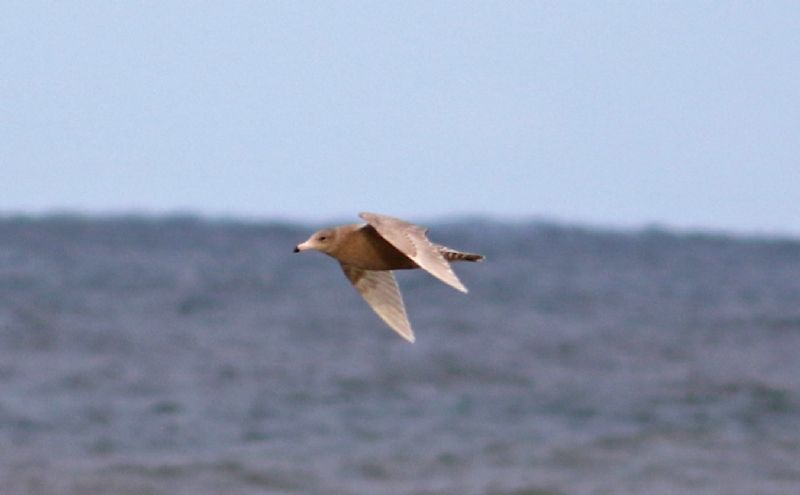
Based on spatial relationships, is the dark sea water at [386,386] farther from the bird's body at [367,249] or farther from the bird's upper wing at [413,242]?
the bird's upper wing at [413,242]

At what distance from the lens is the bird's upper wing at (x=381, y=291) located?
27.3 feet

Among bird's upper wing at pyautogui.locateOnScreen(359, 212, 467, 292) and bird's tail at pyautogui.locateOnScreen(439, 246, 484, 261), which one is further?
bird's tail at pyautogui.locateOnScreen(439, 246, 484, 261)

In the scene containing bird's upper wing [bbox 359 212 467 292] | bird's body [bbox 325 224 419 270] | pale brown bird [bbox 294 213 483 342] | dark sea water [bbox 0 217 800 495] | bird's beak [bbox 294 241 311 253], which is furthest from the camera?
dark sea water [bbox 0 217 800 495]

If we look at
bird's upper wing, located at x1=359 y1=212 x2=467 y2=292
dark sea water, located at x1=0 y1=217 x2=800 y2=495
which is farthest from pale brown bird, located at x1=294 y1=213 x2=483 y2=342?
dark sea water, located at x1=0 y1=217 x2=800 y2=495

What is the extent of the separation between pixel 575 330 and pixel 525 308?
4.71 m

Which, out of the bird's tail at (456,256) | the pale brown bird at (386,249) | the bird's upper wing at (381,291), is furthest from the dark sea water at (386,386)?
the bird's tail at (456,256)

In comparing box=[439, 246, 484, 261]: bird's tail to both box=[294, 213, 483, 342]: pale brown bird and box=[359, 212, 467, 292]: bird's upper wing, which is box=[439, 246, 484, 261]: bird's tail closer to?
box=[294, 213, 483, 342]: pale brown bird

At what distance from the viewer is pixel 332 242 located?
7.50 metres

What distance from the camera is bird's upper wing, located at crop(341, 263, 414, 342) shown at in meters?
8.34

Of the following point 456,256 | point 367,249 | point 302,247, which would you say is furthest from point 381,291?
point 302,247

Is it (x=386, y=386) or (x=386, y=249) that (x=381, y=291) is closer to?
(x=386, y=249)

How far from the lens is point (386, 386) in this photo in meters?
21.7

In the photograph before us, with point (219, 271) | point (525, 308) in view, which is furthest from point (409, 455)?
point (219, 271)

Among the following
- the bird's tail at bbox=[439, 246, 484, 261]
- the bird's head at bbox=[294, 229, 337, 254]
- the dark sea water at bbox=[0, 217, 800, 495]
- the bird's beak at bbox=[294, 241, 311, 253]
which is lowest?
the dark sea water at bbox=[0, 217, 800, 495]
